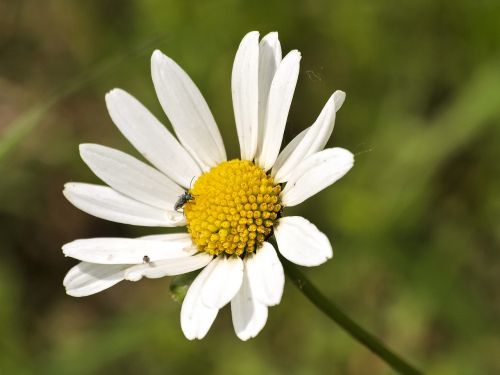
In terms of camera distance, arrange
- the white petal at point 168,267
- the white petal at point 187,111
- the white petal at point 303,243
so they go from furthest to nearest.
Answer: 1. the white petal at point 187,111
2. the white petal at point 168,267
3. the white petal at point 303,243

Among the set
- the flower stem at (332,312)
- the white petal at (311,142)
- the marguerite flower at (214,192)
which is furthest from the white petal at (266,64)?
the flower stem at (332,312)

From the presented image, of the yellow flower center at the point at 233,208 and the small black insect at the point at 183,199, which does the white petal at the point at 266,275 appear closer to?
the yellow flower center at the point at 233,208

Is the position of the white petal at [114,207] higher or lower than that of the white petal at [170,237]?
higher

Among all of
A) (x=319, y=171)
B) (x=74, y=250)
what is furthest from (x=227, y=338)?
(x=319, y=171)

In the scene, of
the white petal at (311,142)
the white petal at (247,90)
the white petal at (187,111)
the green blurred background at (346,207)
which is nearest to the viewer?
the white petal at (311,142)

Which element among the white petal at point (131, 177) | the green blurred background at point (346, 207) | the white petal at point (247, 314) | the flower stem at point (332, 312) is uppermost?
the white petal at point (131, 177)

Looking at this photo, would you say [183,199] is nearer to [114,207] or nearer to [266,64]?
[114,207]

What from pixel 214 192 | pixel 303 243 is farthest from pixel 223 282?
pixel 214 192

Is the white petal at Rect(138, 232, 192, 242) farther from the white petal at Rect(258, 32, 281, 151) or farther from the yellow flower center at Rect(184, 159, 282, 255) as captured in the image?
the white petal at Rect(258, 32, 281, 151)
